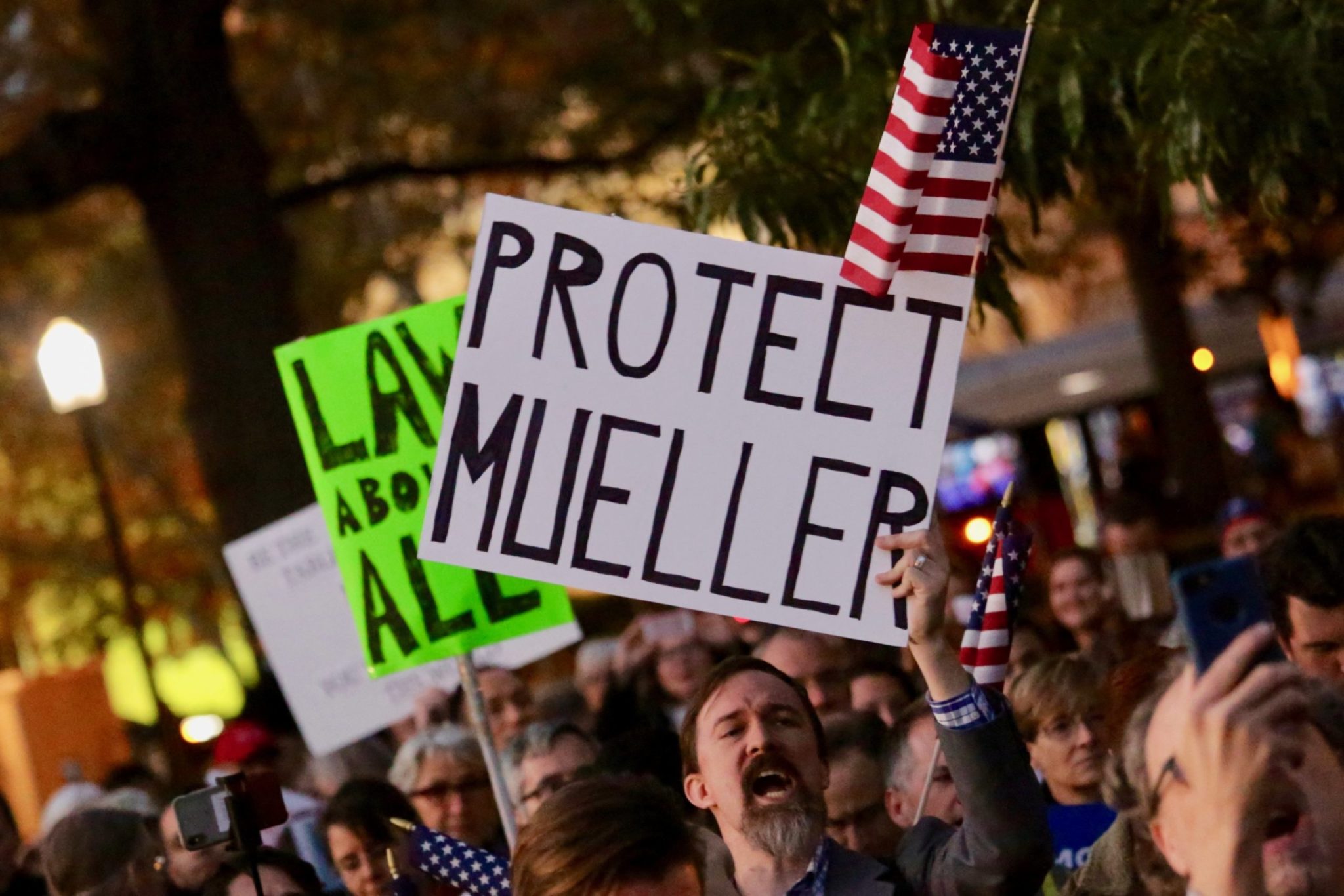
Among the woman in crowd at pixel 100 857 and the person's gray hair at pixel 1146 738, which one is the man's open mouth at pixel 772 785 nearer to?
the person's gray hair at pixel 1146 738

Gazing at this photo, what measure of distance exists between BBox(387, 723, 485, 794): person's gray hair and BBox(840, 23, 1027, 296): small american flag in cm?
256

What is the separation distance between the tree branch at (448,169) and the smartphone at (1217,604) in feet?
32.0

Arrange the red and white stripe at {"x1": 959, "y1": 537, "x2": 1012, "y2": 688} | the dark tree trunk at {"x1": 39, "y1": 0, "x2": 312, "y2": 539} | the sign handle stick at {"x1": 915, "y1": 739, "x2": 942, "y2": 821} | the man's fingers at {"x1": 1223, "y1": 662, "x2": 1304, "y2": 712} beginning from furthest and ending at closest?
1. the dark tree trunk at {"x1": 39, "y1": 0, "x2": 312, "y2": 539}
2. the sign handle stick at {"x1": 915, "y1": 739, "x2": 942, "y2": 821}
3. the red and white stripe at {"x1": 959, "y1": 537, "x2": 1012, "y2": 688}
4. the man's fingers at {"x1": 1223, "y1": 662, "x2": 1304, "y2": 712}

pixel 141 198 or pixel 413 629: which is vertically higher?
pixel 141 198

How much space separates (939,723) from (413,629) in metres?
2.63

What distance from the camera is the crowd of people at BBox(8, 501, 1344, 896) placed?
8.64 feet

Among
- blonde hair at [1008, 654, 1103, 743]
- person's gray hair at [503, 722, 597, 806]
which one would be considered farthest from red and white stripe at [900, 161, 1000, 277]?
person's gray hair at [503, 722, 597, 806]

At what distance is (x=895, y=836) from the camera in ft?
18.2

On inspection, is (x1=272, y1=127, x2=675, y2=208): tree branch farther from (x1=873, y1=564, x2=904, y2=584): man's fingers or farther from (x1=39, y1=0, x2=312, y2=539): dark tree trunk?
(x1=873, y1=564, x2=904, y2=584): man's fingers

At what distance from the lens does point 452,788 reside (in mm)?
6473

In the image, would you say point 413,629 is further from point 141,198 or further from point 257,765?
point 141,198

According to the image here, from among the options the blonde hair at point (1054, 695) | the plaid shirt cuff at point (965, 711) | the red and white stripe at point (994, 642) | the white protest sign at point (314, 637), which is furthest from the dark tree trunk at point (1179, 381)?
the plaid shirt cuff at point (965, 711)

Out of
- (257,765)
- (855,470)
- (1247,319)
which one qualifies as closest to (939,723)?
(855,470)

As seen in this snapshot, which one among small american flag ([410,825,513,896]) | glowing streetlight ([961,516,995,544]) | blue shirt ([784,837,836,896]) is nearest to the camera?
blue shirt ([784,837,836,896])
